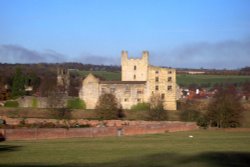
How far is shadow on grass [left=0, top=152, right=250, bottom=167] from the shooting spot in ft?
70.8

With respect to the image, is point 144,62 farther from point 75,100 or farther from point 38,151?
point 38,151

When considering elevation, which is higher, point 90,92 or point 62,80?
point 62,80

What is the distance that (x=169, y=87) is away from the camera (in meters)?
73.4

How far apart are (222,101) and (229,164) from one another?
1351 inches

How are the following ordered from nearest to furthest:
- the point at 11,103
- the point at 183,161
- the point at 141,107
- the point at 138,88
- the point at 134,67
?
the point at 183,161 → the point at 141,107 → the point at 138,88 → the point at 11,103 → the point at 134,67

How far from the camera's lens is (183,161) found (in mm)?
23375

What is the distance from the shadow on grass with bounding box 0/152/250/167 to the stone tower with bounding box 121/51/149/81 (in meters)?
48.7

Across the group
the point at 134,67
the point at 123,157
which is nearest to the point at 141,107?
the point at 134,67

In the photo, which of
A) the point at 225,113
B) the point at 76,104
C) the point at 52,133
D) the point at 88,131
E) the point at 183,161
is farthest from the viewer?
the point at 76,104

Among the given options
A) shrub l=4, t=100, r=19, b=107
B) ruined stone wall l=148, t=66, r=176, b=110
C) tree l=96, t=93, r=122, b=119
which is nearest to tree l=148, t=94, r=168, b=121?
tree l=96, t=93, r=122, b=119

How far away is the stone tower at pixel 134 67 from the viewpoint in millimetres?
75625

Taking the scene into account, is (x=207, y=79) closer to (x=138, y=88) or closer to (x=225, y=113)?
(x=138, y=88)

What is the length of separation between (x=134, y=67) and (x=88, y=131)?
107ft

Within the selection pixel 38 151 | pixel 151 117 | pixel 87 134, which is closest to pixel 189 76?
pixel 151 117
